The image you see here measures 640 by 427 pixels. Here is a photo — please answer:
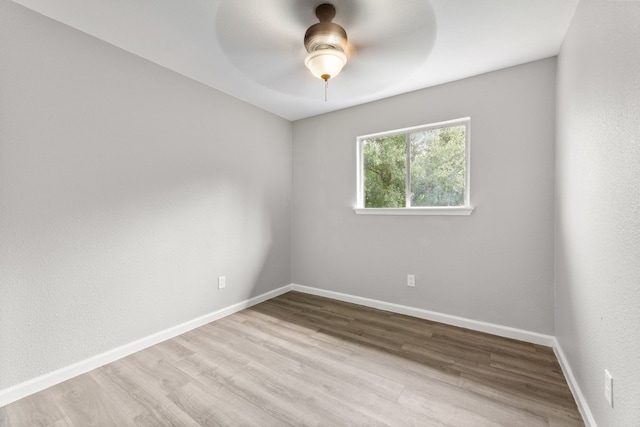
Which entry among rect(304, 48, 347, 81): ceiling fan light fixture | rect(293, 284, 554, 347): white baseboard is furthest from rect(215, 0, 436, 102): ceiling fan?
rect(293, 284, 554, 347): white baseboard

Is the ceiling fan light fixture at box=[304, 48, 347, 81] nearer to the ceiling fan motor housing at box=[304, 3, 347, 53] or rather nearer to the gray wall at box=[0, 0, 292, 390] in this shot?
the ceiling fan motor housing at box=[304, 3, 347, 53]

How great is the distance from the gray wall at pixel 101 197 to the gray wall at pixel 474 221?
1.25 meters

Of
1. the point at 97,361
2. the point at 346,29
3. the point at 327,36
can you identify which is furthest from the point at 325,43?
the point at 97,361

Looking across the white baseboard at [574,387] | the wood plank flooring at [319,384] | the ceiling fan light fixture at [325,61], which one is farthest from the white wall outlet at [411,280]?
the ceiling fan light fixture at [325,61]

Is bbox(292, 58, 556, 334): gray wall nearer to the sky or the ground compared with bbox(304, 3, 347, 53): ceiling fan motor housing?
nearer to the ground

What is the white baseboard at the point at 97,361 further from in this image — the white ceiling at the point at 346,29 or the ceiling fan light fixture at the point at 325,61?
the ceiling fan light fixture at the point at 325,61

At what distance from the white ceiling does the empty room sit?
0.7 inches

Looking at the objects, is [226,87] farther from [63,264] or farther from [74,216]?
[63,264]

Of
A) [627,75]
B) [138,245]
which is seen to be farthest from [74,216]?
[627,75]

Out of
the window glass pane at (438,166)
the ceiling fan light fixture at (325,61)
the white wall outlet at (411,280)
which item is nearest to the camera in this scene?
the ceiling fan light fixture at (325,61)

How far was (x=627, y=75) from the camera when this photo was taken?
98cm

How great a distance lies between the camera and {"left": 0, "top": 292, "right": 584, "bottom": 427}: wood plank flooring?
1.42 meters

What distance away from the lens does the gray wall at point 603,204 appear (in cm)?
95

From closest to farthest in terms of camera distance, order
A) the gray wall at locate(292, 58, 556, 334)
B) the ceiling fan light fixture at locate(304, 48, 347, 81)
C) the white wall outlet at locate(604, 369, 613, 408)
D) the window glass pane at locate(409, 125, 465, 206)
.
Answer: the white wall outlet at locate(604, 369, 613, 408)
the ceiling fan light fixture at locate(304, 48, 347, 81)
the gray wall at locate(292, 58, 556, 334)
the window glass pane at locate(409, 125, 465, 206)
